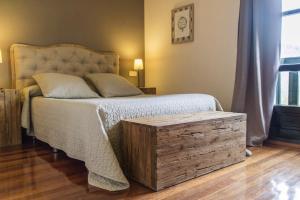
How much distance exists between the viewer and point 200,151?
202 cm

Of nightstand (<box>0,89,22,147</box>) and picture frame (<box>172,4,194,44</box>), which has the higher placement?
picture frame (<box>172,4,194,44</box>)

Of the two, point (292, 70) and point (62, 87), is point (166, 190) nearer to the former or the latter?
point (62, 87)

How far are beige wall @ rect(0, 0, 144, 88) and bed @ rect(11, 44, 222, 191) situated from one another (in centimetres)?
15

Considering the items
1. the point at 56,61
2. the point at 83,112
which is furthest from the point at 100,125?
the point at 56,61

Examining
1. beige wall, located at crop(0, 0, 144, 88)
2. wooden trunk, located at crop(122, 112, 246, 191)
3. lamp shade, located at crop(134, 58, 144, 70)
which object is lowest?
wooden trunk, located at crop(122, 112, 246, 191)

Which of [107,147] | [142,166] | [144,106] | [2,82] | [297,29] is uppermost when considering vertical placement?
[297,29]

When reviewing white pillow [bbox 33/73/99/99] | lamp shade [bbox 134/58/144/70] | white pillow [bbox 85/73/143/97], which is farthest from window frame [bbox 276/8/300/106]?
white pillow [bbox 33/73/99/99]

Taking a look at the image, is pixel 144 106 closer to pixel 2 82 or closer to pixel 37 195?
pixel 37 195

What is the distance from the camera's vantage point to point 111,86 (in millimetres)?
3293

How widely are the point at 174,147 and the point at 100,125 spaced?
1.76ft

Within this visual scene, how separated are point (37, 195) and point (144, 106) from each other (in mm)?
975

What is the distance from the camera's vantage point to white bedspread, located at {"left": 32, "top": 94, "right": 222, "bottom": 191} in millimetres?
1824

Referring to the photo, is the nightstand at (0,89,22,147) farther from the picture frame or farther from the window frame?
the window frame

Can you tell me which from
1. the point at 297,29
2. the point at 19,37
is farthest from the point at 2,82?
the point at 297,29
